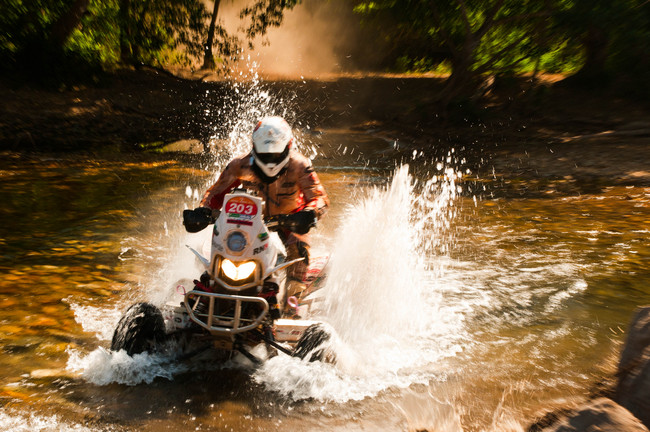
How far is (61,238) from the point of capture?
822cm

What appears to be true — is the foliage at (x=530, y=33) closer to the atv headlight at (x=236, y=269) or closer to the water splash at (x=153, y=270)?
the water splash at (x=153, y=270)

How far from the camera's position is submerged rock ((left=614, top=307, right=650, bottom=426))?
11.3 ft

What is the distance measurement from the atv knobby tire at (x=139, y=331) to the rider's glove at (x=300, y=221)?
50.2 inches

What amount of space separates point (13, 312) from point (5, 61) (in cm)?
1511

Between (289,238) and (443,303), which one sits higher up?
(289,238)

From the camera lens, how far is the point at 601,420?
10.3ft

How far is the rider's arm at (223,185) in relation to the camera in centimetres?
525

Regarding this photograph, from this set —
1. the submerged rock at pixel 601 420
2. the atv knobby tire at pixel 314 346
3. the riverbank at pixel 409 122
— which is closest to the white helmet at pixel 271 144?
the atv knobby tire at pixel 314 346

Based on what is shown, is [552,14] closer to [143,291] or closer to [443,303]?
[443,303]

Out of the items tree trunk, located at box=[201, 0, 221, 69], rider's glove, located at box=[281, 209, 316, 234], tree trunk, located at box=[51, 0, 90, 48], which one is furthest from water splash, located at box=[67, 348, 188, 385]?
tree trunk, located at box=[201, 0, 221, 69]

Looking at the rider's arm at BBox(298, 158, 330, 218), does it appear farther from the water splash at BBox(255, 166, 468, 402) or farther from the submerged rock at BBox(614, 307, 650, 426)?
the submerged rock at BBox(614, 307, 650, 426)

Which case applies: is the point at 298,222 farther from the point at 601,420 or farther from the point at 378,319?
the point at 601,420

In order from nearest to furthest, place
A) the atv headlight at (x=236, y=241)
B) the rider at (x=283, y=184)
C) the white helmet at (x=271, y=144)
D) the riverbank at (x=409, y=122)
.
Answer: the atv headlight at (x=236, y=241), the white helmet at (x=271, y=144), the rider at (x=283, y=184), the riverbank at (x=409, y=122)

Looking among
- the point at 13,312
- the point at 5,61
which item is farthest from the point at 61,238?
the point at 5,61
